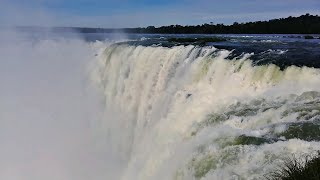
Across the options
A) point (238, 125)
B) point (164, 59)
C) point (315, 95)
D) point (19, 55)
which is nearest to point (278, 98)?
point (315, 95)

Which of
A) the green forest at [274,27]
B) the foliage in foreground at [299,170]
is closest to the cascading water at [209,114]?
the foliage in foreground at [299,170]

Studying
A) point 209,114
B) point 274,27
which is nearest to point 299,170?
point 209,114

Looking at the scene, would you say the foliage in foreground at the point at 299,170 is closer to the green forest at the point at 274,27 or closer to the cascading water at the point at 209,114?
the cascading water at the point at 209,114

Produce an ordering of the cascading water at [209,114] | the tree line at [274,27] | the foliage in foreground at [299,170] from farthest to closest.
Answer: the tree line at [274,27]
the cascading water at [209,114]
the foliage in foreground at [299,170]

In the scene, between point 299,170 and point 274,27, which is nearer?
point 299,170

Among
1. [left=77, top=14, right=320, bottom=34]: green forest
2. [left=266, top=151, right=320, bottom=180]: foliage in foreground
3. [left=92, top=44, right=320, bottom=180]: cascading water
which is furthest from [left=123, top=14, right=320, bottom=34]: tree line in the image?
[left=266, top=151, right=320, bottom=180]: foliage in foreground

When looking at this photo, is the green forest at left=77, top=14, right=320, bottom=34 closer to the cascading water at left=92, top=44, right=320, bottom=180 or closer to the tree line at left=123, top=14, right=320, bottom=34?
the tree line at left=123, top=14, right=320, bottom=34

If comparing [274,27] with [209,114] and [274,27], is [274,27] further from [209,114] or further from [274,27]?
[209,114]
